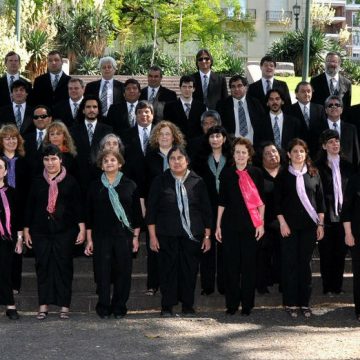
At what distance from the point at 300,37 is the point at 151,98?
66.1 feet

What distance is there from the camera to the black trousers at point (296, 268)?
33.1 feet

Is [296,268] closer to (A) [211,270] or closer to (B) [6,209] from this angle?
(A) [211,270]

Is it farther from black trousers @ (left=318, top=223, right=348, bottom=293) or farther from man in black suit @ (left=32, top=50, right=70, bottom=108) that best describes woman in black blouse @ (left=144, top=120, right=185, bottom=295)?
man in black suit @ (left=32, top=50, right=70, bottom=108)

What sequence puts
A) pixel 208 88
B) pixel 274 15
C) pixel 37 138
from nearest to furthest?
pixel 37 138 → pixel 208 88 → pixel 274 15

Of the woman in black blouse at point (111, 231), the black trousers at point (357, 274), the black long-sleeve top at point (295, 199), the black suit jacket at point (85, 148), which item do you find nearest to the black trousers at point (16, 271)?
the woman in black blouse at point (111, 231)

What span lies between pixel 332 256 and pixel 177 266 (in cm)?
199

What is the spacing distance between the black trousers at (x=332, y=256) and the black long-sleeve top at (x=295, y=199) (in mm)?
674

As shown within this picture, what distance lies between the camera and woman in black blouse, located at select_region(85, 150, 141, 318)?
991 cm

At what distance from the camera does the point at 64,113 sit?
499 inches

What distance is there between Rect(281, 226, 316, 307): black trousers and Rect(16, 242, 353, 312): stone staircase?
557mm

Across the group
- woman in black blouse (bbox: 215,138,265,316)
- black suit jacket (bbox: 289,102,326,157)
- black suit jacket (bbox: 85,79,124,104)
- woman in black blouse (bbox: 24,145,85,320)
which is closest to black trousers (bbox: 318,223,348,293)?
woman in black blouse (bbox: 215,138,265,316)

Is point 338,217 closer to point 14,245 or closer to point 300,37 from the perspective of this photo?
point 14,245

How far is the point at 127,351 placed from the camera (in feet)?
27.6

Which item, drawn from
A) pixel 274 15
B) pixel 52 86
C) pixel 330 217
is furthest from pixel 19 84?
pixel 274 15
